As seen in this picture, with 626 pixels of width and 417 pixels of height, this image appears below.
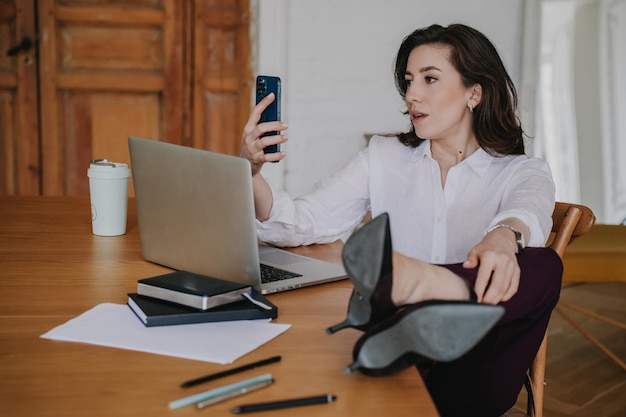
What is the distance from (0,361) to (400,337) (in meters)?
0.47

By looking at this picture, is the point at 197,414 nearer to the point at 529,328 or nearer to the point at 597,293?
the point at 529,328

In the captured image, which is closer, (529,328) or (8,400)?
(8,400)

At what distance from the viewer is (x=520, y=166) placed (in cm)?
166

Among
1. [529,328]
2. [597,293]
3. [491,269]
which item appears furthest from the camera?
[597,293]

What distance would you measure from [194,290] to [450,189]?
820 millimetres

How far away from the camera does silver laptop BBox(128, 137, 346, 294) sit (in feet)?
3.89

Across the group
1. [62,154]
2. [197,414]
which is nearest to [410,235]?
[197,414]

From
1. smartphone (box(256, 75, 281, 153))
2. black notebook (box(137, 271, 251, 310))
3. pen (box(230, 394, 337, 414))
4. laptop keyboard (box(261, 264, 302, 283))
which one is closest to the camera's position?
pen (box(230, 394, 337, 414))

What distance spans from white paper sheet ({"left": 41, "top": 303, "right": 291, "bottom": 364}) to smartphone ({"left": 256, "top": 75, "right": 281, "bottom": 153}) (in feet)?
1.55

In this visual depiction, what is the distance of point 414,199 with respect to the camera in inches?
69.8

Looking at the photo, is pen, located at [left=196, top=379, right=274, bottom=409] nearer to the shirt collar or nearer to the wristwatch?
the wristwatch

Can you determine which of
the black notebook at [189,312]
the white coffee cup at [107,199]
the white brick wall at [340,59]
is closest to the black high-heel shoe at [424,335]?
the black notebook at [189,312]

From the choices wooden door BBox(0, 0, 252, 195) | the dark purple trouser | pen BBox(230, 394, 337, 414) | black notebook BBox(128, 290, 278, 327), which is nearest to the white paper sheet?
black notebook BBox(128, 290, 278, 327)

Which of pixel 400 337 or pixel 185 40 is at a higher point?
pixel 185 40
